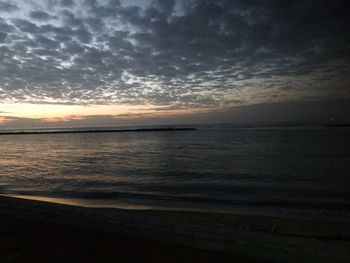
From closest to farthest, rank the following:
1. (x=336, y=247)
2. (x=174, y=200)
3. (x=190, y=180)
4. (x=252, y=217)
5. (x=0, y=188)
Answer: (x=336, y=247)
(x=252, y=217)
(x=174, y=200)
(x=0, y=188)
(x=190, y=180)

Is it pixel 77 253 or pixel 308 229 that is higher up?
pixel 77 253

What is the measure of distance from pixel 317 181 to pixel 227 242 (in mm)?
15924

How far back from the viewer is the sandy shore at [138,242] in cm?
432

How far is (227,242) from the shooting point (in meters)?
4.70

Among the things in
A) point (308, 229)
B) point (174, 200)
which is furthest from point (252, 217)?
point (174, 200)

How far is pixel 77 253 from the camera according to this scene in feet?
15.2

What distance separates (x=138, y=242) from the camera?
4871mm

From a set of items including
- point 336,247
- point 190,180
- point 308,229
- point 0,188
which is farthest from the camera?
point 190,180

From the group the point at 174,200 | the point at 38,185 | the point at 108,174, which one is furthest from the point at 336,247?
the point at 108,174

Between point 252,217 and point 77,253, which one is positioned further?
point 252,217

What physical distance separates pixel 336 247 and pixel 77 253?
13.0 ft

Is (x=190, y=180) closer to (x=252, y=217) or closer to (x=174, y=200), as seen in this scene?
(x=174, y=200)

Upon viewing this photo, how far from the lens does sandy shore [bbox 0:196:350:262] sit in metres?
4.32

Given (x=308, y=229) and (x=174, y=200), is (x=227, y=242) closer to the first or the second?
(x=308, y=229)
